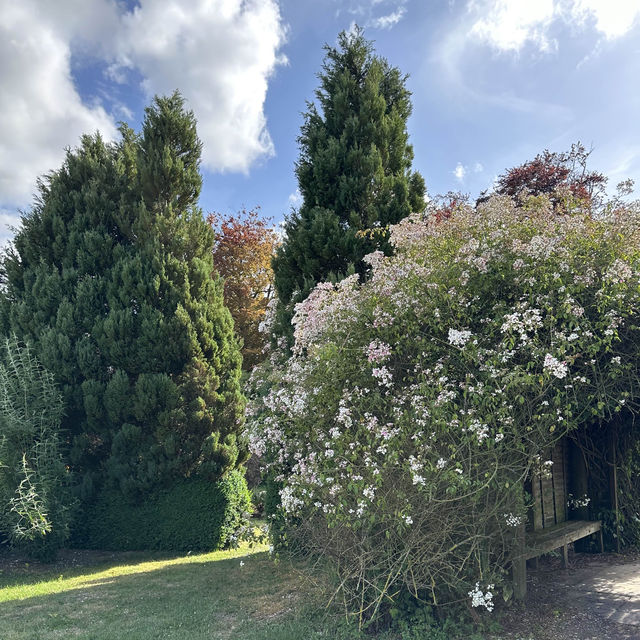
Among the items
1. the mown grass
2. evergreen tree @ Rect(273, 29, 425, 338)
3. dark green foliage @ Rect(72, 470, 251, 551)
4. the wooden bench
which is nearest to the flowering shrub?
the wooden bench

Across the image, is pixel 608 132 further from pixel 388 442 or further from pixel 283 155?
pixel 388 442

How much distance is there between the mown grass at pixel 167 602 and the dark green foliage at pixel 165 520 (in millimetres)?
679

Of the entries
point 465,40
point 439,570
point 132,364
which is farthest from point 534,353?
point 132,364

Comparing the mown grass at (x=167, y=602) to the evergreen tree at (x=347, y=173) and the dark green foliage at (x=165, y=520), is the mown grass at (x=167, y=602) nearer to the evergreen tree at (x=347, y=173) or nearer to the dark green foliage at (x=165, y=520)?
the dark green foliage at (x=165, y=520)

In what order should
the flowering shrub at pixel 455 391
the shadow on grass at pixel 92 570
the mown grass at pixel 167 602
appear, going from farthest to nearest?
1. the shadow on grass at pixel 92 570
2. the mown grass at pixel 167 602
3. the flowering shrub at pixel 455 391

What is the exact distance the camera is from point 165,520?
8273 mm

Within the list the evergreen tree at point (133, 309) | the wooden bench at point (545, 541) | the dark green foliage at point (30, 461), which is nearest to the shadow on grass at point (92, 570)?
the dark green foliage at point (30, 461)

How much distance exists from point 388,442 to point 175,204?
7.33 m

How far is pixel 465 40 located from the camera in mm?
6562

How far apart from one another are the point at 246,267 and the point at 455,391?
11.9 meters

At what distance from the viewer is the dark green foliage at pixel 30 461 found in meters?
7.08

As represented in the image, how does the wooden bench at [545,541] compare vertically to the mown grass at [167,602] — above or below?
above

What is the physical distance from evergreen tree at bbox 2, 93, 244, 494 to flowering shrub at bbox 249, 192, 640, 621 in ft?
14.8

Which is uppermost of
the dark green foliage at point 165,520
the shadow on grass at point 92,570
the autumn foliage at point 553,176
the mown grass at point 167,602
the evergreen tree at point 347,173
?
the autumn foliage at point 553,176
